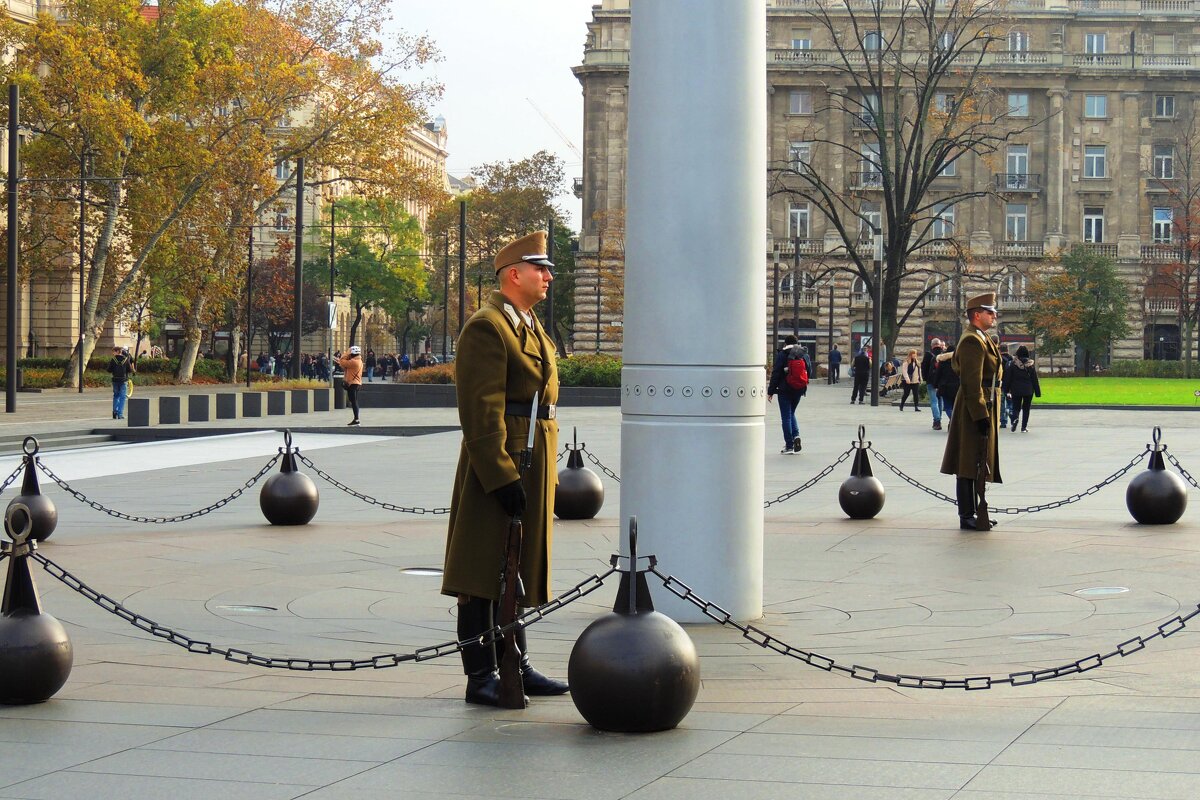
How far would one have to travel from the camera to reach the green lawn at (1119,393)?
4575cm

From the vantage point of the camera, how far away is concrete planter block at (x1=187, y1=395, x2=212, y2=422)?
33.8 metres

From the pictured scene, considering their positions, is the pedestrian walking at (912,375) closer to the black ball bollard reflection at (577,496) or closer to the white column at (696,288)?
the black ball bollard reflection at (577,496)

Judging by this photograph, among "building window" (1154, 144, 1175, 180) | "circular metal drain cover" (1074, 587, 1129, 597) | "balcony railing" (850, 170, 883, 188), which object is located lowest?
"circular metal drain cover" (1074, 587, 1129, 597)

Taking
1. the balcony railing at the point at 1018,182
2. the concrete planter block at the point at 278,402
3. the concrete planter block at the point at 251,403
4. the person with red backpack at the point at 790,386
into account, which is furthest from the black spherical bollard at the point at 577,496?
the balcony railing at the point at 1018,182

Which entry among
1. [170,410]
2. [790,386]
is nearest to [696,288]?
[790,386]

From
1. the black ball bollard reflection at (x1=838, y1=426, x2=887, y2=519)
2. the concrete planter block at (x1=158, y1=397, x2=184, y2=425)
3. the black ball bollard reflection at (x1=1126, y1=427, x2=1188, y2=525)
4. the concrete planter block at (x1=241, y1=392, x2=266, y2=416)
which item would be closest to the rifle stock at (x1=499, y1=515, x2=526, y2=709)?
the black ball bollard reflection at (x1=838, y1=426, x2=887, y2=519)

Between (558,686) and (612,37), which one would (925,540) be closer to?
(558,686)

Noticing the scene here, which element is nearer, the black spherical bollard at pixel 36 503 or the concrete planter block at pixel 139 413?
the black spherical bollard at pixel 36 503

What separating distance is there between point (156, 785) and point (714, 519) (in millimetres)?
4175

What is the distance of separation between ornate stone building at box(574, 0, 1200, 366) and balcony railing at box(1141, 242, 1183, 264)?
3.7 inches

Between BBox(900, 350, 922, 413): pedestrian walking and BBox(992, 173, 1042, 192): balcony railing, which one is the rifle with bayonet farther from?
BBox(992, 173, 1042, 192): balcony railing

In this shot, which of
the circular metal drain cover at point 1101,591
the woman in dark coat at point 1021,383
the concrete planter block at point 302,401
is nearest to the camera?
the circular metal drain cover at point 1101,591

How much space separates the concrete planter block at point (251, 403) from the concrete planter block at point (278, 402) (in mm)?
440

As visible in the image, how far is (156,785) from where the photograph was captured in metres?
5.31
